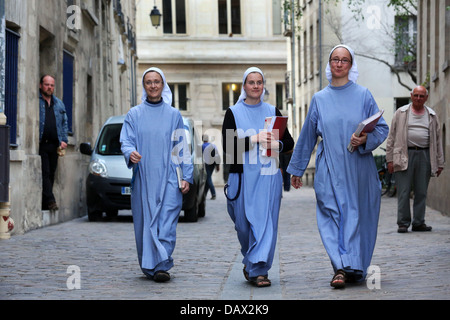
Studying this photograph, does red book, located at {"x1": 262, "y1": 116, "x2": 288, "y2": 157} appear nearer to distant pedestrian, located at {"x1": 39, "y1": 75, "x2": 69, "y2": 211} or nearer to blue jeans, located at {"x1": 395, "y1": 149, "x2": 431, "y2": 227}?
blue jeans, located at {"x1": 395, "y1": 149, "x2": 431, "y2": 227}

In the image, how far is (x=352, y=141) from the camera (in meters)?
7.47

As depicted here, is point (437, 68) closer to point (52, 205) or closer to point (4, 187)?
point (52, 205)

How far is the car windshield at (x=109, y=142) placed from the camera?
16719mm

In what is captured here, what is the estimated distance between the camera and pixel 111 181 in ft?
52.4

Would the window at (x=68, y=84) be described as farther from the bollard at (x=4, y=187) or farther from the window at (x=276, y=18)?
the window at (x=276, y=18)

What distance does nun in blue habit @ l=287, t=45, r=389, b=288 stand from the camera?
7461 mm

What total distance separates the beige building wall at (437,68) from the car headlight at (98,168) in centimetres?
604

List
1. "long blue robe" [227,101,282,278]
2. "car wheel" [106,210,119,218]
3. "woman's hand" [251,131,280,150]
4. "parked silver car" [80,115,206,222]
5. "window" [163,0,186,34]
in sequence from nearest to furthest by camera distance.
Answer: "long blue robe" [227,101,282,278] → "woman's hand" [251,131,280,150] → "parked silver car" [80,115,206,222] → "car wheel" [106,210,119,218] → "window" [163,0,186,34]

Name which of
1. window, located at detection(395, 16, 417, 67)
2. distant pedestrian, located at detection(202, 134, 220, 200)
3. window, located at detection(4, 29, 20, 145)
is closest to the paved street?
window, located at detection(4, 29, 20, 145)

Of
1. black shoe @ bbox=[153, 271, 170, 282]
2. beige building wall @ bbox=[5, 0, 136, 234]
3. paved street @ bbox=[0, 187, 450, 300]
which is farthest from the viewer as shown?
beige building wall @ bbox=[5, 0, 136, 234]

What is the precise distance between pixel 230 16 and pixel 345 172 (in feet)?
136

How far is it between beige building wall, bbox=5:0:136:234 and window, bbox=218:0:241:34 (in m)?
22.5

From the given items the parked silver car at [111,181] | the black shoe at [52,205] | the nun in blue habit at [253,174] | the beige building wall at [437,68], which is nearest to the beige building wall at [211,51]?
the beige building wall at [437,68]
